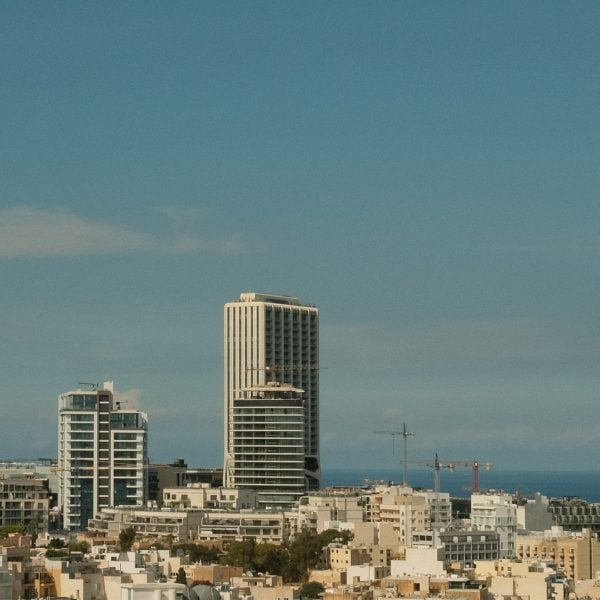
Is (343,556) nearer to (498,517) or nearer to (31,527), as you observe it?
(498,517)

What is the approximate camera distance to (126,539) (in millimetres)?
103625

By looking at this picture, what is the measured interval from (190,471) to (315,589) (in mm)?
69404

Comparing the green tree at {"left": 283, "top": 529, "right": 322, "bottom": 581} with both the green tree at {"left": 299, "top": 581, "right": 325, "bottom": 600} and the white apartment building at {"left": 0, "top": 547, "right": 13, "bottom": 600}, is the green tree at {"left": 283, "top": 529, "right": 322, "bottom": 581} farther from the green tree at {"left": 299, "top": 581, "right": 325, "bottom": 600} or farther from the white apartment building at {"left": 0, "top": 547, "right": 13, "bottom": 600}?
the white apartment building at {"left": 0, "top": 547, "right": 13, "bottom": 600}

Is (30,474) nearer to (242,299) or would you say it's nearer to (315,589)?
(242,299)

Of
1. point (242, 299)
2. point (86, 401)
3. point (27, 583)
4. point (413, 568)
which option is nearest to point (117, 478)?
point (86, 401)

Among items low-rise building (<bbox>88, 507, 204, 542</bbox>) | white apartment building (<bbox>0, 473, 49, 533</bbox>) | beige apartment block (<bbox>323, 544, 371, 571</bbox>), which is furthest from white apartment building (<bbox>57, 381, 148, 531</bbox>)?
beige apartment block (<bbox>323, 544, 371, 571</bbox>)

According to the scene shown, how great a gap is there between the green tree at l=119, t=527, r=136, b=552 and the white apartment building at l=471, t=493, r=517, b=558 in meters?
19.0

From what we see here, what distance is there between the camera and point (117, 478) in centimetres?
13388

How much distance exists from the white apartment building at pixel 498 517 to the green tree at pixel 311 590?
92.5 ft

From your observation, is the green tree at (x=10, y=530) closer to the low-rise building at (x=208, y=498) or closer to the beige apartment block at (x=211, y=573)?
the low-rise building at (x=208, y=498)

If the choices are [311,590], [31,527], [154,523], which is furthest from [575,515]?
[311,590]

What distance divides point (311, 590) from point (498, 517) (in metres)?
42.8

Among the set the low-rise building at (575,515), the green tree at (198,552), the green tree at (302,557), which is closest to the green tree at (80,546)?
the green tree at (198,552)

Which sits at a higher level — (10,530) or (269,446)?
(269,446)
